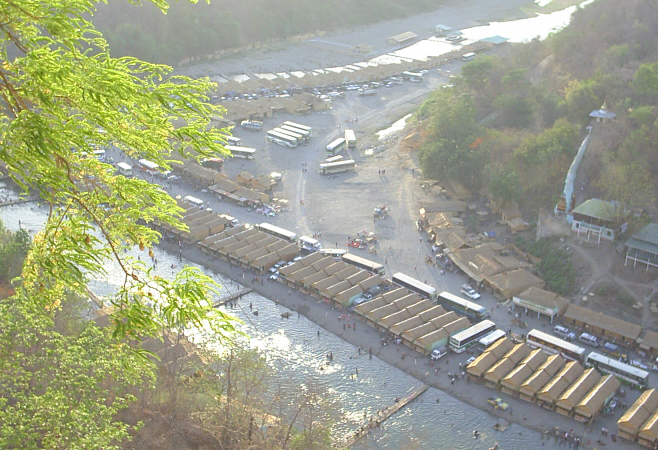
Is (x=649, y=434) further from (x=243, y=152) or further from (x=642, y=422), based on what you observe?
(x=243, y=152)

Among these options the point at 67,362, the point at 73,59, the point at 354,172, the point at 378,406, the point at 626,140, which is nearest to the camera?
the point at 73,59

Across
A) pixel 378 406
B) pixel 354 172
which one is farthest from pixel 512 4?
pixel 378 406

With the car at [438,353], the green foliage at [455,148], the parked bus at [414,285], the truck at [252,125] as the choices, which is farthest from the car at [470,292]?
the truck at [252,125]

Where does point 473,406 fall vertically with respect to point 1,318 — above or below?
below

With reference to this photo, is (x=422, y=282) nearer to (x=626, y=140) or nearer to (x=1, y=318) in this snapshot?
(x=626, y=140)

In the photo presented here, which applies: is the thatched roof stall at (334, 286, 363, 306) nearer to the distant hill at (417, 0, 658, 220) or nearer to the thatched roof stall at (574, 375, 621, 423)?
the thatched roof stall at (574, 375, 621, 423)

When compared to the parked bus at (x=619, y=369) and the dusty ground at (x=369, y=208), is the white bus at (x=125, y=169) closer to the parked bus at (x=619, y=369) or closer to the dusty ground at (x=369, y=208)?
the dusty ground at (x=369, y=208)
